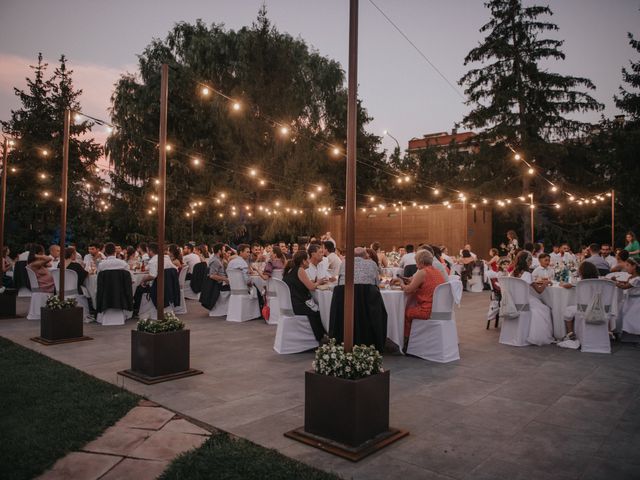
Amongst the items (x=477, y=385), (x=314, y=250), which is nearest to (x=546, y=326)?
(x=477, y=385)

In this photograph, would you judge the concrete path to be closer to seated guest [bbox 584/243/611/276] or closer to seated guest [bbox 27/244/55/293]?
seated guest [bbox 27/244/55/293]

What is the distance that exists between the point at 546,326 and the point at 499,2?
2077 cm

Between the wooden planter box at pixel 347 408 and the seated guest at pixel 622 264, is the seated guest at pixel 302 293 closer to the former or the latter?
the wooden planter box at pixel 347 408

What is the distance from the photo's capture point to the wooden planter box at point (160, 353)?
4570mm

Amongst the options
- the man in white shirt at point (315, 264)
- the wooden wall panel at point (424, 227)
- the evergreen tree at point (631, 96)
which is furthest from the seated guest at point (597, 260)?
the evergreen tree at point (631, 96)

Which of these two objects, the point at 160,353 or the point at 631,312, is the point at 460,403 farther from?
the point at 631,312

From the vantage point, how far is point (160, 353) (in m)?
4.59

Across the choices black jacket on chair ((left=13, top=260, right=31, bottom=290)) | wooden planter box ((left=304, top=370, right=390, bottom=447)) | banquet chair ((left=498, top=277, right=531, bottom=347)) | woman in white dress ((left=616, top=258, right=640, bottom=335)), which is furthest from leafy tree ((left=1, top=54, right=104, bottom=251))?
woman in white dress ((left=616, top=258, right=640, bottom=335))

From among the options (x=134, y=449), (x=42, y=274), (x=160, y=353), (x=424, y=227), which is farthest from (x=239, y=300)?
(x=424, y=227)

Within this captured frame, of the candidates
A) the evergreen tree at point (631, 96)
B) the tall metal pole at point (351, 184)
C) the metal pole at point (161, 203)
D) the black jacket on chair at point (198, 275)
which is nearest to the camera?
the tall metal pole at point (351, 184)

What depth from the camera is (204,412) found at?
12.1 ft

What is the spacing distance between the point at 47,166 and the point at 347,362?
21611 mm

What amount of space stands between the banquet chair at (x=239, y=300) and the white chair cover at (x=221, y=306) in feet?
1.57

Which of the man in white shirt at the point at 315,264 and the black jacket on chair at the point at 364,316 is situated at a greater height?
the man in white shirt at the point at 315,264
